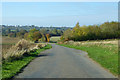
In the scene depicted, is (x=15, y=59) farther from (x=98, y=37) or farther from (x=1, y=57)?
(x=98, y=37)

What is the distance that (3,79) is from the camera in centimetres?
900

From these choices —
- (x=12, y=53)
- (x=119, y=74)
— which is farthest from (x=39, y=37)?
(x=119, y=74)

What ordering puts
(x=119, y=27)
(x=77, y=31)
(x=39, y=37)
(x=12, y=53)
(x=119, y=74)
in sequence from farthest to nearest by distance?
(x=39, y=37)
(x=119, y=27)
(x=77, y=31)
(x=12, y=53)
(x=119, y=74)

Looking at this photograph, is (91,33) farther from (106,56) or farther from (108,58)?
(108,58)

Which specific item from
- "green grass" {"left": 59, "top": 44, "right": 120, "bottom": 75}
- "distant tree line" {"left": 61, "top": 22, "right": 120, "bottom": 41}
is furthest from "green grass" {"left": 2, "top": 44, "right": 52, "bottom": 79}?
"distant tree line" {"left": 61, "top": 22, "right": 120, "bottom": 41}

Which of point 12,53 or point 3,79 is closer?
point 3,79

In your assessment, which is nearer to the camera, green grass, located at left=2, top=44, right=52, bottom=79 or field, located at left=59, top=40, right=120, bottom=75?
green grass, located at left=2, top=44, right=52, bottom=79

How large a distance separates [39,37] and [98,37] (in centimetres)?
Result: 4595

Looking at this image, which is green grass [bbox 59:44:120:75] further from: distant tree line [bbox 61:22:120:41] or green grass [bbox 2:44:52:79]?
distant tree line [bbox 61:22:120:41]

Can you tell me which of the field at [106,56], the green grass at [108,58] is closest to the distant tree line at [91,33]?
the field at [106,56]

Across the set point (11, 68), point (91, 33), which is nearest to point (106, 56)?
point (11, 68)

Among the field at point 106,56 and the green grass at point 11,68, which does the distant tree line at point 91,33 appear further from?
the green grass at point 11,68

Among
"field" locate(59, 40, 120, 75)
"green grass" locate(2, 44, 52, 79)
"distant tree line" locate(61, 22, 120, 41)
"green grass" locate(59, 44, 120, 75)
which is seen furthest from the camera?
"distant tree line" locate(61, 22, 120, 41)

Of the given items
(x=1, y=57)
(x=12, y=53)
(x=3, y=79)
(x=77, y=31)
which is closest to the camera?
(x=3, y=79)
